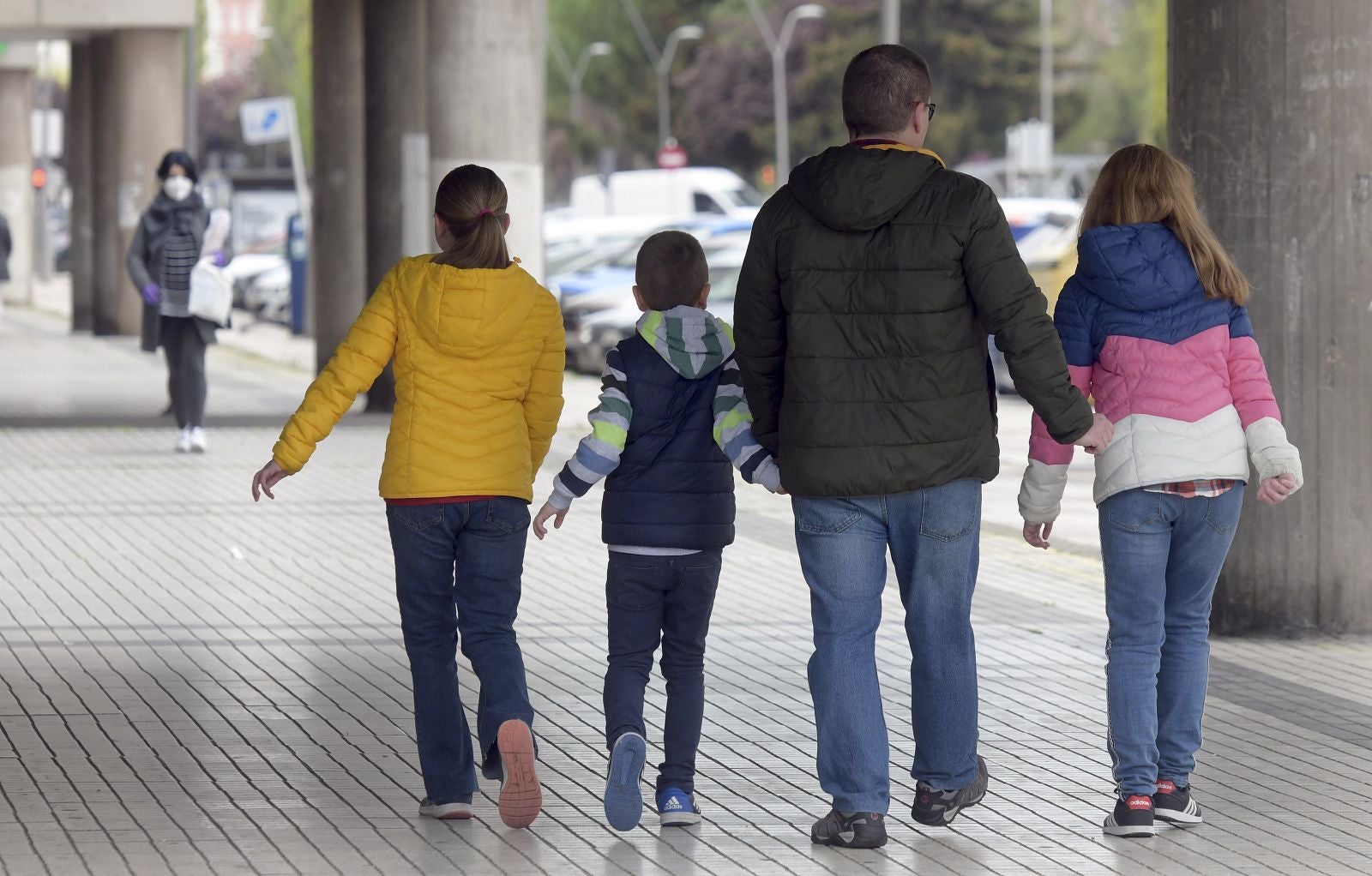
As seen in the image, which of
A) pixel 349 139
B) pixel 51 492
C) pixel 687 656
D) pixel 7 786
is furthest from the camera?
pixel 349 139

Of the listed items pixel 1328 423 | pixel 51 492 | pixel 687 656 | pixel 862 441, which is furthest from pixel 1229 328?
pixel 51 492

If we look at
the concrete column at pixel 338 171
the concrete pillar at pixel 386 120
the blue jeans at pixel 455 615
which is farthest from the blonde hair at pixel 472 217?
the concrete column at pixel 338 171

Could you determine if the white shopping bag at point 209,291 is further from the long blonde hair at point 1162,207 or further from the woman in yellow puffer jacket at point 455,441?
the long blonde hair at point 1162,207

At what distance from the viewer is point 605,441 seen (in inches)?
225

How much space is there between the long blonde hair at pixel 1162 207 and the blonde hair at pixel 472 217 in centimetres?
148

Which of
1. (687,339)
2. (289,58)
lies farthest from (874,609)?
(289,58)

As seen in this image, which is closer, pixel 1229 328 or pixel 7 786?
pixel 1229 328

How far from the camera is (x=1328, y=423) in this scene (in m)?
8.72

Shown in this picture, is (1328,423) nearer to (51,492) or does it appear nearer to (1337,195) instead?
(1337,195)

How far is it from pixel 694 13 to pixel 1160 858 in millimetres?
81736

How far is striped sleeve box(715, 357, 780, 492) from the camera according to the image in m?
5.73

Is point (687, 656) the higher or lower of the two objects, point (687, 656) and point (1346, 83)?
the lower

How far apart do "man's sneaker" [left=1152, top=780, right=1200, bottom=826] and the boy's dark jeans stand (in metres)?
1.16

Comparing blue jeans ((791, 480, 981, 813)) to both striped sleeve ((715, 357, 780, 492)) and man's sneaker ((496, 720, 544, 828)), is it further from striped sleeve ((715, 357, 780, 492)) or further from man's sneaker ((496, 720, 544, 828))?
man's sneaker ((496, 720, 544, 828))
